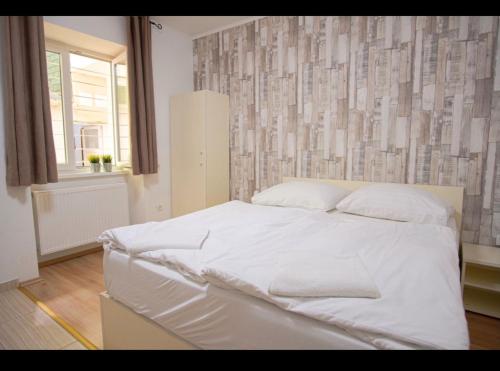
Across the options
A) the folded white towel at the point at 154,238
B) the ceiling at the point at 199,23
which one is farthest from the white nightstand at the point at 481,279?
the ceiling at the point at 199,23

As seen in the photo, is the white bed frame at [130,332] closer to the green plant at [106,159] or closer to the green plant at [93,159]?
the green plant at [93,159]

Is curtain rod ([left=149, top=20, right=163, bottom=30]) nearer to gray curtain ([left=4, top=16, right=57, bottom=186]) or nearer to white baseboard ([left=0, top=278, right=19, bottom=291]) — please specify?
gray curtain ([left=4, top=16, right=57, bottom=186])

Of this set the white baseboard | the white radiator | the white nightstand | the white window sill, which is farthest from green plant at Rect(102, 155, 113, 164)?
the white nightstand

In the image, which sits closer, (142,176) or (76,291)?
(76,291)

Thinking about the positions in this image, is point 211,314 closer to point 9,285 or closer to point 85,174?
point 9,285

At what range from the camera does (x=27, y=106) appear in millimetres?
2223

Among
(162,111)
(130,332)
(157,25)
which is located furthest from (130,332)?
(157,25)

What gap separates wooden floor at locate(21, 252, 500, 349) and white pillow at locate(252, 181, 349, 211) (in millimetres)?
1178

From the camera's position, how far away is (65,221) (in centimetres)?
263

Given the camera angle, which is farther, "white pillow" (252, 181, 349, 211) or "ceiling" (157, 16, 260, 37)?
"ceiling" (157, 16, 260, 37)

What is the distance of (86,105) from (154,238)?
91.7 inches

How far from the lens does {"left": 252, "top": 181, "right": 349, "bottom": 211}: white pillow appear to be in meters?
2.32

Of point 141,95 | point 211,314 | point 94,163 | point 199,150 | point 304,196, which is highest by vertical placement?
point 141,95
